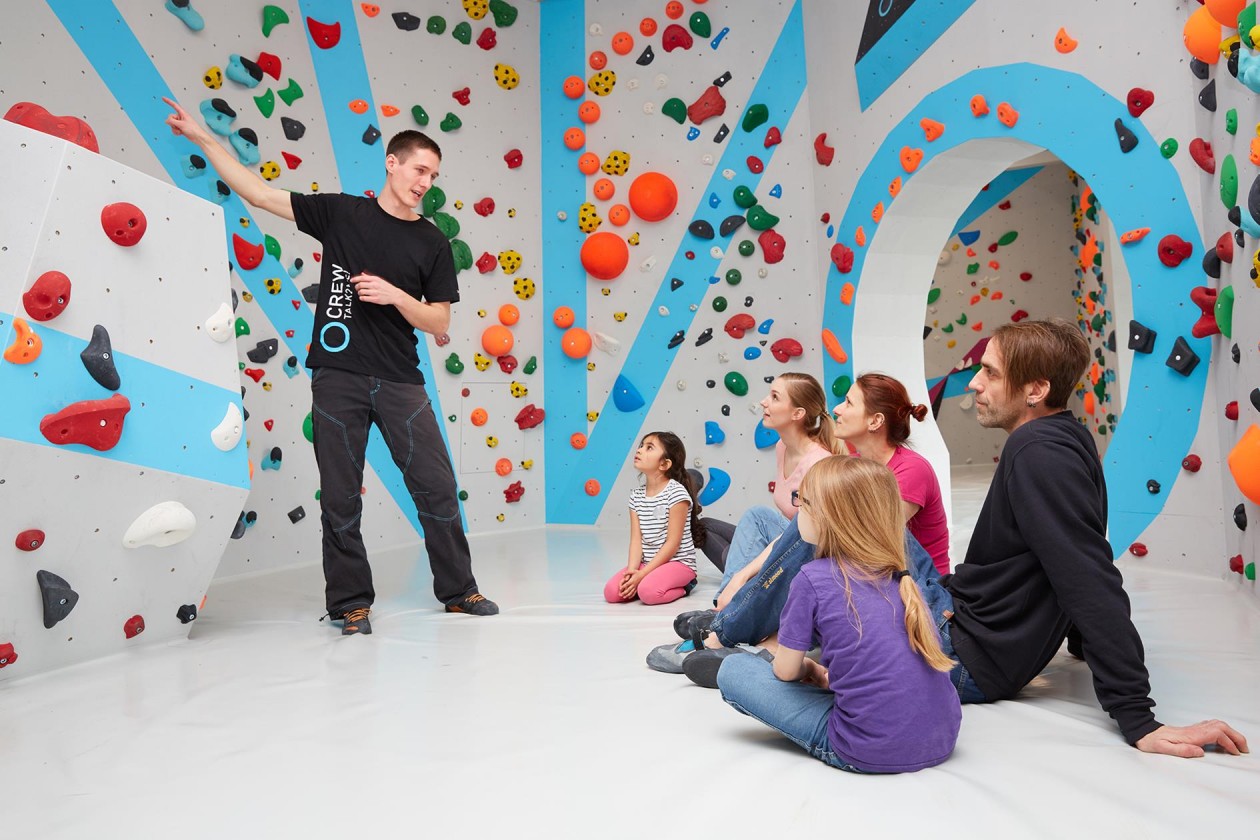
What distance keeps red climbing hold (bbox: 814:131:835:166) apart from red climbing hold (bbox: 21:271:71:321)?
3566mm

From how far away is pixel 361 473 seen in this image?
9.56 ft

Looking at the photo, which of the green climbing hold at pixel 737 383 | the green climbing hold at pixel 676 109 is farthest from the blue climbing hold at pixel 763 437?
the green climbing hold at pixel 676 109

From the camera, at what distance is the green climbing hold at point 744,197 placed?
5.04 metres

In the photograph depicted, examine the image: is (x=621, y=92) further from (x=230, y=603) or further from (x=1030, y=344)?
(x=1030, y=344)

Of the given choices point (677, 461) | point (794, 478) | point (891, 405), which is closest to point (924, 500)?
point (891, 405)

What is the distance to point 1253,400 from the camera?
2.61 meters

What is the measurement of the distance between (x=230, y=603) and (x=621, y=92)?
3.45 metres

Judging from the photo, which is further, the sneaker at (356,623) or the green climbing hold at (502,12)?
the green climbing hold at (502,12)

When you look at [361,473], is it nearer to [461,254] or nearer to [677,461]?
[677,461]

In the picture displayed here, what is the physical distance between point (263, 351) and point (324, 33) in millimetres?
1541

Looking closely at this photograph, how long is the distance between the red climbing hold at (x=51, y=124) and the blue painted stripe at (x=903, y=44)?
10.4 feet

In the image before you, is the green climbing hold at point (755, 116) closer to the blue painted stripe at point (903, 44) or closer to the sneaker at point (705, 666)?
the blue painted stripe at point (903, 44)

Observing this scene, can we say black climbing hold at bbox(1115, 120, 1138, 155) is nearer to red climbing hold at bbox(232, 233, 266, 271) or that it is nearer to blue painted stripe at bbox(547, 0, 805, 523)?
blue painted stripe at bbox(547, 0, 805, 523)

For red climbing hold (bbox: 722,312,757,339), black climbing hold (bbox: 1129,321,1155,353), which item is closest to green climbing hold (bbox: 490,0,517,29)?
red climbing hold (bbox: 722,312,757,339)
